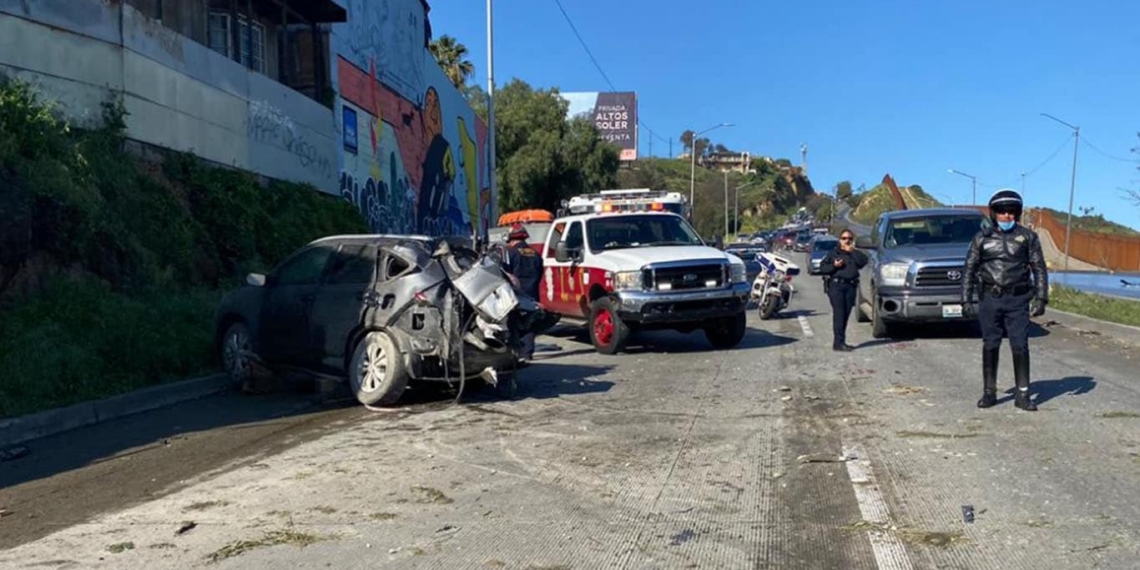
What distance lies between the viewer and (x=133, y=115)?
48.3 feet

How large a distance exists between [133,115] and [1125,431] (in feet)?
42.8

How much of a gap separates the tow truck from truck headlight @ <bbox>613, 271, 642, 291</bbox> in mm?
13

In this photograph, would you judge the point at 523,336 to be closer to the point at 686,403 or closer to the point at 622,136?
the point at 686,403

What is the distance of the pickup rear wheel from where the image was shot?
44.4ft

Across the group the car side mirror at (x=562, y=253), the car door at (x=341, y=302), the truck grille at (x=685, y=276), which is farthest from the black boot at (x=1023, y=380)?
the car side mirror at (x=562, y=253)

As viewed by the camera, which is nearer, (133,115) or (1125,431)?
(1125,431)

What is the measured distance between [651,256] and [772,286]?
234 inches

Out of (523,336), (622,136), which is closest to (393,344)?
(523,336)

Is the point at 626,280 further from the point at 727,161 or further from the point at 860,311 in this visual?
the point at 727,161

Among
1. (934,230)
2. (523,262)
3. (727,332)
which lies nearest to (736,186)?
(934,230)

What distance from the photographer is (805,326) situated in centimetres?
1748

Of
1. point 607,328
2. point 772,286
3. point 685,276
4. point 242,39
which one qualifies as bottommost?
point 607,328

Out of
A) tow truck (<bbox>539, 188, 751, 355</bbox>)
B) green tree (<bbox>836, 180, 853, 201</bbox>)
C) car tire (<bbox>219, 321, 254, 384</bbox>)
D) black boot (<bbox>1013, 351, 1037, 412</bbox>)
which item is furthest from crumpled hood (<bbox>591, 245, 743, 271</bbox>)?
green tree (<bbox>836, 180, 853, 201</bbox>)

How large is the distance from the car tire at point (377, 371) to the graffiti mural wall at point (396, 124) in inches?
404
